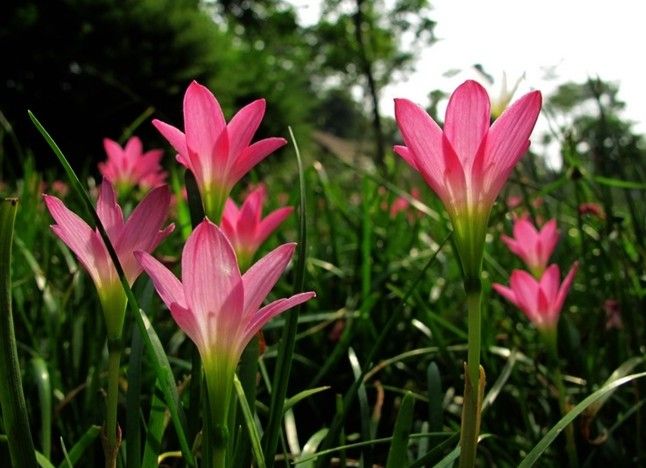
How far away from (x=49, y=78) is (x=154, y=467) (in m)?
9.66

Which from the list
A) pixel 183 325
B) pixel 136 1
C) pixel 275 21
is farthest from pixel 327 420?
pixel 136 1

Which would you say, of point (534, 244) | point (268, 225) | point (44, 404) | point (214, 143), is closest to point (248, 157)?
point (214, 143)

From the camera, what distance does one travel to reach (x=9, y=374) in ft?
1.31

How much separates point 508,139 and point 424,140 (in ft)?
0.17

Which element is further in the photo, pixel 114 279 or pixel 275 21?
pixel 275 21

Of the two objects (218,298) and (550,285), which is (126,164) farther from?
(218,298)

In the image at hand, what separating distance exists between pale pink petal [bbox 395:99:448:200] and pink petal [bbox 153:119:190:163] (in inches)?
6.6

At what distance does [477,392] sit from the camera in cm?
41

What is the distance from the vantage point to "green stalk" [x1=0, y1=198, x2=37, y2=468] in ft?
1.26

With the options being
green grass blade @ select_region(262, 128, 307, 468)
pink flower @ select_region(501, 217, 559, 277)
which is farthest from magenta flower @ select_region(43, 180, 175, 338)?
pink flower @ select_region(501, 217, 559, 277)

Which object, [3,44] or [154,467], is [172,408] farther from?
[3,44]

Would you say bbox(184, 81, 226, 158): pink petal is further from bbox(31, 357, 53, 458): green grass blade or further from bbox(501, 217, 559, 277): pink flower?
bbox(501, 217, 559, 277): pink flower

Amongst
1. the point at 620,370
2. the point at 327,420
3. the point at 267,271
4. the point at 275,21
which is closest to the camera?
the point at 267,271

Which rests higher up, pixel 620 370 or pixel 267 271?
pixel 267 271
